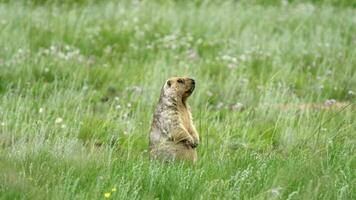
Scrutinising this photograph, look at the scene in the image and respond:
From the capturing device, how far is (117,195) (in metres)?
4.97

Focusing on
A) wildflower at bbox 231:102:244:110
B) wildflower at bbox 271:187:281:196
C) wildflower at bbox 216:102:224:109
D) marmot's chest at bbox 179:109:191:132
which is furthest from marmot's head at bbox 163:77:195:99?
wildflower at bbox 216:102:224:109

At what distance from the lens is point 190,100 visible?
8.80 m

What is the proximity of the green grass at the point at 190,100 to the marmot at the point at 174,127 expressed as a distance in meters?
0.17

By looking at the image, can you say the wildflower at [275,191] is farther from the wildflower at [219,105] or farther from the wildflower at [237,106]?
the wildflower at [219,105]

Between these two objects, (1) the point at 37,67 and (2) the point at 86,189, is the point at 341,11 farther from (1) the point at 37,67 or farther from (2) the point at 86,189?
(2) the point at 86,189

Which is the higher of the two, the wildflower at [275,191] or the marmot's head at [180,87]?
the marmot's head at [180,87]

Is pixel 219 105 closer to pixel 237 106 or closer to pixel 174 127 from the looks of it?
pixel 237 106

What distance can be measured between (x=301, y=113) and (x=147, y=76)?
2355mm

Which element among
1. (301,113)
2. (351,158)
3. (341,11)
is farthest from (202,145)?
(341,11)

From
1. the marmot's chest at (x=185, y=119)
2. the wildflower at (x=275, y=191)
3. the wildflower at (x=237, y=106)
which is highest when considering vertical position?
the marmot's chest at (x=185, y=119)

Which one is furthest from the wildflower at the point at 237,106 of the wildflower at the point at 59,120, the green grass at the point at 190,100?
the wildflower at the point at 59,120

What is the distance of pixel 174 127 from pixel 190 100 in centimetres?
272

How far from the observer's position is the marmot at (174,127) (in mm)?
5984

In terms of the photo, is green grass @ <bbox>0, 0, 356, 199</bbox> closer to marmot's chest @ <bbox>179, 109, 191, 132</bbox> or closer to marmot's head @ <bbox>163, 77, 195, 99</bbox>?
marmot's chest @ <bbox>179, 109, 191, 132</bbox>
